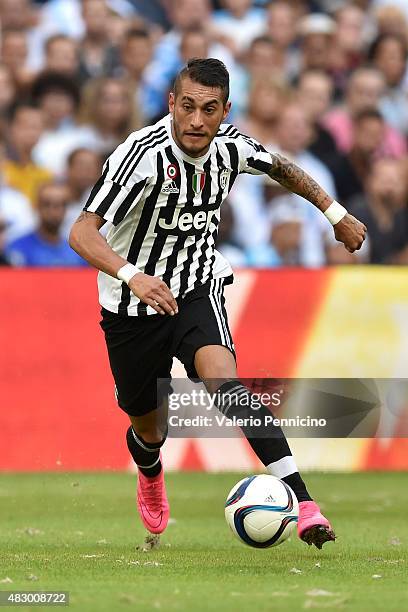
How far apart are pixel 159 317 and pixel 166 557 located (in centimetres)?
131

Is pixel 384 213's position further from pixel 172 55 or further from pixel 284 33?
pixel 172 55

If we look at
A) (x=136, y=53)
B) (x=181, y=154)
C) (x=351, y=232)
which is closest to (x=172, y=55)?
(x=136, y=53)

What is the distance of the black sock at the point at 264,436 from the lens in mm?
6234

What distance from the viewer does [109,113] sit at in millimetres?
14820

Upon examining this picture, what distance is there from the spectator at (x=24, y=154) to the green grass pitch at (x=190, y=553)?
4.22 metres

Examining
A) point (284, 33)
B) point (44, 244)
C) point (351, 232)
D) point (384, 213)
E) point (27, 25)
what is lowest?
point (351, 232)

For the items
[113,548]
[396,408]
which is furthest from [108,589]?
[396,408]

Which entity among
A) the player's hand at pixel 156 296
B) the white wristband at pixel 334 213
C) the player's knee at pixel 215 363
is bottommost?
the player's knee at pixel 215 363

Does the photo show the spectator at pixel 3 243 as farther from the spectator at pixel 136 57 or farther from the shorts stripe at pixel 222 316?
the shorts stripe at pixel 222 316

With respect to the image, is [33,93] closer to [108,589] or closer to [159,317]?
[159,317]

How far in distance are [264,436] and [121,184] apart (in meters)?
1.51

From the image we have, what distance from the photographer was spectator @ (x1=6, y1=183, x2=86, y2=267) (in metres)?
13.4

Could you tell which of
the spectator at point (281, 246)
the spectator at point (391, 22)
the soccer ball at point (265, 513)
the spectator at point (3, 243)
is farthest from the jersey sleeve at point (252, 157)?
the spectator at point (391, 22)

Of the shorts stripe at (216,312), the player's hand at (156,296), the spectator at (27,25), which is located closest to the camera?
the player's hand at (156,296)
